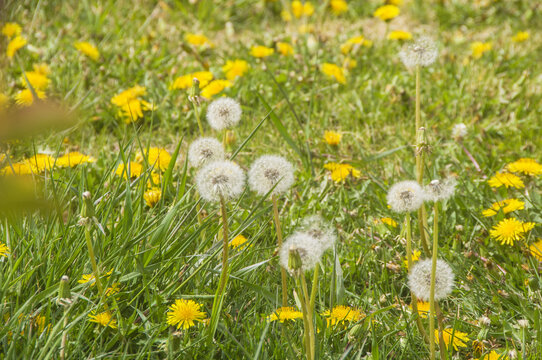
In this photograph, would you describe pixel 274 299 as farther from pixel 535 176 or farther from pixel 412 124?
pixel 412 124

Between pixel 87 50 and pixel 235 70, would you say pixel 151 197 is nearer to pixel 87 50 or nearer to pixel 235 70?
pixel 235 70

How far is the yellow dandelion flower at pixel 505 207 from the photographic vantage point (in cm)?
191

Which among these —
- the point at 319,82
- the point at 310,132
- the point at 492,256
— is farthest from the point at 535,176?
the point at 319,82

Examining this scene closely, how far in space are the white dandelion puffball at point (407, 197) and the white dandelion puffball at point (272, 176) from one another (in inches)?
9.7

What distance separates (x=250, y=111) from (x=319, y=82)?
1.71 feet

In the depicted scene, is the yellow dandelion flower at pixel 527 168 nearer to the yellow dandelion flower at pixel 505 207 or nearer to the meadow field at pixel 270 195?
the meadow field at pixel 270 195

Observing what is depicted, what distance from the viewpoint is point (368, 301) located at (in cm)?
166

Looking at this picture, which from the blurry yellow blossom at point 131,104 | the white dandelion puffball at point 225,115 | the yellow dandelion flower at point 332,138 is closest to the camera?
the white dandelion puffball at point 225,115

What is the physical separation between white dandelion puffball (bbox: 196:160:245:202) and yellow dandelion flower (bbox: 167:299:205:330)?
1.03 ft

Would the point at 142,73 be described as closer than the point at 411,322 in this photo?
No

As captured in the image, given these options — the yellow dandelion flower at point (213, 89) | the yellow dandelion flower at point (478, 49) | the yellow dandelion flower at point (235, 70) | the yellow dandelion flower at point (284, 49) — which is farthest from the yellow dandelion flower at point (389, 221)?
the yellow dandelion flower at point (478, 49)

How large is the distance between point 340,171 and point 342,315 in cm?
88

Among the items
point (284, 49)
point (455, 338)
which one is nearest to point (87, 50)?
point (284, 49)

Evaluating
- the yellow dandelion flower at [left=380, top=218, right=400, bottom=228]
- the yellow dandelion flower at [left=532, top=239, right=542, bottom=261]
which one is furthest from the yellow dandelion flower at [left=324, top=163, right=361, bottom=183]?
the yellow dandelion flower at [left=532, top=239, right=542, bottom=261]
